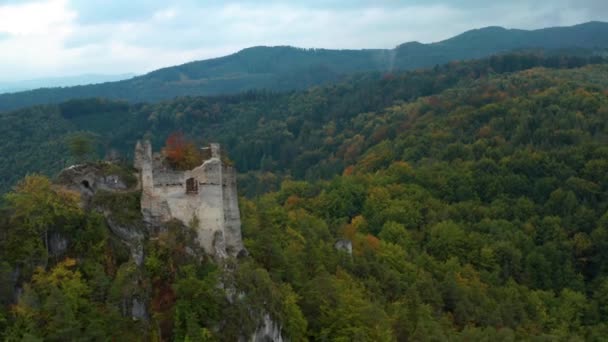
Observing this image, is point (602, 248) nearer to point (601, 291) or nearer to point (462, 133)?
point (601, 291)

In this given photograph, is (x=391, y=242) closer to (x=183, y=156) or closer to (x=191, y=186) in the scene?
(x=183, y=156)

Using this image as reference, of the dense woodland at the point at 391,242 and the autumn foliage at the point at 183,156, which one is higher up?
the autumn foliage at the point at 183,156

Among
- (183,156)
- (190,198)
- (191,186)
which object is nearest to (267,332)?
(190,198)

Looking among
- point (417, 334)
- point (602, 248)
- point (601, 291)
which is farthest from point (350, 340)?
point (602, 248)

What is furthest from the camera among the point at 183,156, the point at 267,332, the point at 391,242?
the point at 391,242

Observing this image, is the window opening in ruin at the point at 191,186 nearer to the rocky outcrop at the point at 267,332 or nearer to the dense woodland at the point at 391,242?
the dense woodland at the point at 391,242

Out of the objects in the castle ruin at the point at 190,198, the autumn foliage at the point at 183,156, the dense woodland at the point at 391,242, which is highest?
the autumn foliage at the point at 183,156

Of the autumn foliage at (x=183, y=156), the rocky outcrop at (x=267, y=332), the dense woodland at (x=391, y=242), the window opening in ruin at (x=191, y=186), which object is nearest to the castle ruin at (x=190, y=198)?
the window opening in ruin at (x=191, y=186)
